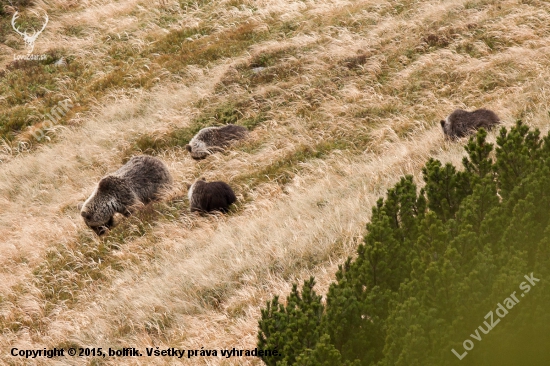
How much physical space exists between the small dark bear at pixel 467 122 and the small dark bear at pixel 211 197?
4724 mm

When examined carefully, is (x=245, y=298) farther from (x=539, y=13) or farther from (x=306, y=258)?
(x=539, y=13)

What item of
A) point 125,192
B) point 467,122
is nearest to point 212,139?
point 125,192

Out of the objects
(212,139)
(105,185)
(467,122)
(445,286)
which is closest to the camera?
(445,286)

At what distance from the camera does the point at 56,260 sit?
1152 cm

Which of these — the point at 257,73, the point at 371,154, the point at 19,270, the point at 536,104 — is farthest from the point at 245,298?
the point at 257,73

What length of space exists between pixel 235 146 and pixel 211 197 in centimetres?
313

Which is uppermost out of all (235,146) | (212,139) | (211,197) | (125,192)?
(211,197)

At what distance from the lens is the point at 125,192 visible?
12359 millimetres

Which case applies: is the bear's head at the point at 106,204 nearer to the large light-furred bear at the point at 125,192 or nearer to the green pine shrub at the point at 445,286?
the large light-furred bear at the point at 125,192

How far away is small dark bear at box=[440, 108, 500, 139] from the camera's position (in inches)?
416

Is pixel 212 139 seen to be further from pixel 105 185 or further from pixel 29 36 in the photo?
pixel 29 36

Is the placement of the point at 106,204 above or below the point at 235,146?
below

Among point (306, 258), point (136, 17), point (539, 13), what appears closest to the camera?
point (306, 258)

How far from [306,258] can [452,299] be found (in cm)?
404
